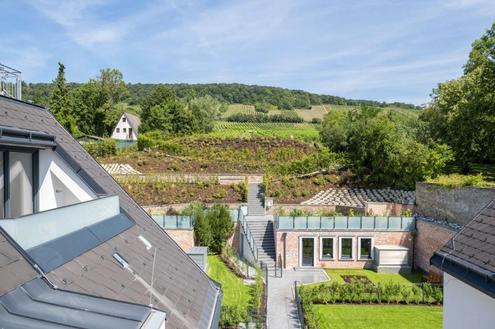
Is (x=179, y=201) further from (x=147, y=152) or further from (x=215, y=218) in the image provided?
(x=147, y=152)

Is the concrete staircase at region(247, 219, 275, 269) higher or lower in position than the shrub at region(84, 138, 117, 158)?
lower

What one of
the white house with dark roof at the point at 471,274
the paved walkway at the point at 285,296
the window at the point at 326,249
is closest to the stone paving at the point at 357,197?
the window at the point at 326,249

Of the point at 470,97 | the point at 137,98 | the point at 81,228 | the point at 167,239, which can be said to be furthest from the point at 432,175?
the point at 137,98

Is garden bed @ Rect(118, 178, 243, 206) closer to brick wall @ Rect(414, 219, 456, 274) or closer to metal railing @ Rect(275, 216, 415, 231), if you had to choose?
metal railing @ Rect(275, 216, 415, 231)

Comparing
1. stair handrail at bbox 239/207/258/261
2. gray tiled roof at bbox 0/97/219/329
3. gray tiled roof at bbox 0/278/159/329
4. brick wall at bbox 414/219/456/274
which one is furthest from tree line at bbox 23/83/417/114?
gray tiled roof at bbox 0/278/159/329

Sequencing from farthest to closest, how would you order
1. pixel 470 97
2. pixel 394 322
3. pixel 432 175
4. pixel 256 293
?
pixel 470 97 < pixel 432 175 < pixel 256 293 < pixel 394 322

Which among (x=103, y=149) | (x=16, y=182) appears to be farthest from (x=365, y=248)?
(x=103, y=149)
